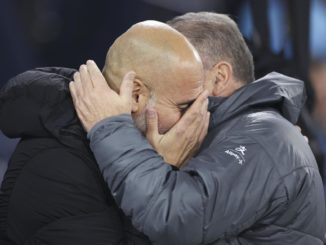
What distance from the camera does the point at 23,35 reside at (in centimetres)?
439

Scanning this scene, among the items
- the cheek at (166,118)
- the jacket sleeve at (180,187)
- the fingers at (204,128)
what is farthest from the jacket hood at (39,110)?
the fingers at (204,128)

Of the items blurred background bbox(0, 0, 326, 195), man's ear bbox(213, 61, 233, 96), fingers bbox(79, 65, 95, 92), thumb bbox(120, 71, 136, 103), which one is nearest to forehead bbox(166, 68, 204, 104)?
thumb bbox(120, 71, 136, 103)

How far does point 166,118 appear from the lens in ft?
6.89

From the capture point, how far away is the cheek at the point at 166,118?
6.83 feet

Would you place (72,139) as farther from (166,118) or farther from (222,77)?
(222,77)

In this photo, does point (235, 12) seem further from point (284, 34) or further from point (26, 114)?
point (26, 114)

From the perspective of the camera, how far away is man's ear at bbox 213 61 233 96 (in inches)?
95.4

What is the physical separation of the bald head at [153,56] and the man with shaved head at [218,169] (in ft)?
→ 0.15

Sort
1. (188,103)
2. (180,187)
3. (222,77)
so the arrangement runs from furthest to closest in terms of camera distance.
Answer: (222,77)
(188,103)
(180,187)

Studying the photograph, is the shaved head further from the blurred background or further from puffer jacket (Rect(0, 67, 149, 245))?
the blurred background

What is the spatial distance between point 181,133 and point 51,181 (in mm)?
378

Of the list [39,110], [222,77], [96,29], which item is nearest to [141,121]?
[39,110]

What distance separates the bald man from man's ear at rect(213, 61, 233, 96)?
0.32 metres

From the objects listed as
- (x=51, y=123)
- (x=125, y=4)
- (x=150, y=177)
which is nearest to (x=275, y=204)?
(x=150, y=177)
